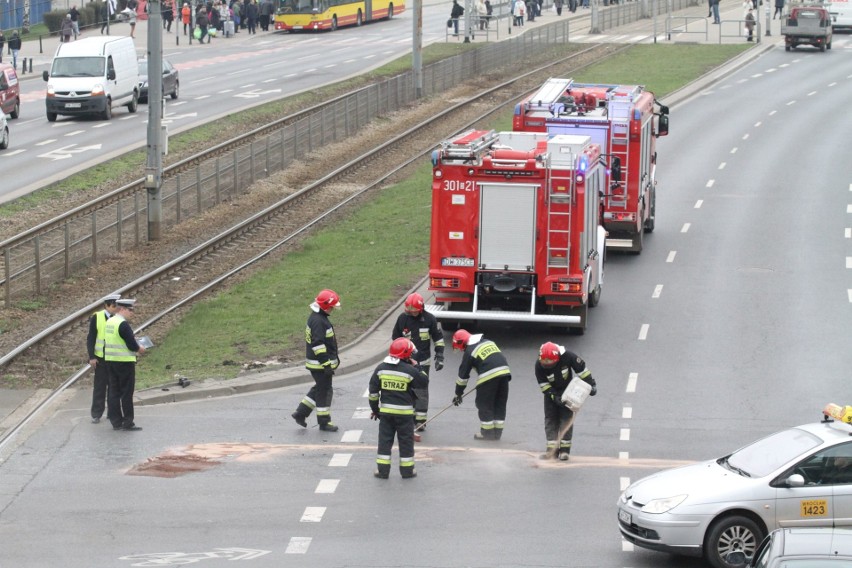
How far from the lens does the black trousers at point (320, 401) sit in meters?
17.9

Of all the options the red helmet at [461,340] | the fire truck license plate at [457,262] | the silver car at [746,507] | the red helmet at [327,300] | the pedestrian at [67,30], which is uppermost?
the pedestrian at [67,30]

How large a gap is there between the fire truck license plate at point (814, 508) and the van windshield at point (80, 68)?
37.6 m

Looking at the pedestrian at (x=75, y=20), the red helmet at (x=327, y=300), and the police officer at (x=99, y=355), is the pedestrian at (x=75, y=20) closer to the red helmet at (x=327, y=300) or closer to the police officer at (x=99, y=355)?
the police officer at (x=99, y=355)

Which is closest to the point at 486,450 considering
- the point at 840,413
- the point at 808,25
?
the point at 840,413

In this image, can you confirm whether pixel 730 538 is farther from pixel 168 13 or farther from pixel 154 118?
pixel 168 13

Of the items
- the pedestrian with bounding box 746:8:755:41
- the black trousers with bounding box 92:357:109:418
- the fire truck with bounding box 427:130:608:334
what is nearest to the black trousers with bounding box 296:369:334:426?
the black trousers with bounding box 92:357:109:418

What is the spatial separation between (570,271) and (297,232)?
35.7 ft

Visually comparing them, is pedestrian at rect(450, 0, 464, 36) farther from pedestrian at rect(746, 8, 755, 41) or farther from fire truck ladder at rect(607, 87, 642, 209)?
fire truck ladder at rect(607, 87, 642, 209)

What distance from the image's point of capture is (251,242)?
31859 mm

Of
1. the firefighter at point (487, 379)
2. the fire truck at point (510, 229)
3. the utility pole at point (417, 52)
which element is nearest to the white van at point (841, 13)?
the utility pole at point (417, 52)

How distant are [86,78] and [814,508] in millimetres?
37950

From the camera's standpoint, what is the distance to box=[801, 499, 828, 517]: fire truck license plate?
13227mm

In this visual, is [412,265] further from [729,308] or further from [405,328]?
[405,328]

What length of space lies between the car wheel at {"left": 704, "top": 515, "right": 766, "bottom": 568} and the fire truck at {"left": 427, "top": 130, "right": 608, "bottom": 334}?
31.6 ft
